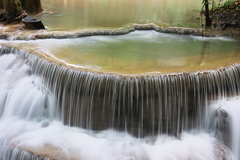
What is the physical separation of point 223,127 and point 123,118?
2002 mm

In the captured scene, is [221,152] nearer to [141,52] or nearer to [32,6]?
[141,52]

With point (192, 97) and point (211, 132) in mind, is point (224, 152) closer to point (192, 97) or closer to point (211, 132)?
point (211, 132)

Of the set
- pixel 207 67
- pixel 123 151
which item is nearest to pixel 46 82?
pixel 123 151

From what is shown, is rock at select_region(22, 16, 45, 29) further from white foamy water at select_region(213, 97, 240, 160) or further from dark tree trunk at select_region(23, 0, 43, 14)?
white foamy water at select_region(213, 97, 240, 160)

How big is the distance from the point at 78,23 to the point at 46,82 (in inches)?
181

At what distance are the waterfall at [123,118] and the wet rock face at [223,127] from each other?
0.37 ft

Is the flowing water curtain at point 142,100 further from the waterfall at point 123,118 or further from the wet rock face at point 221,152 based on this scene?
the wet rock face at point 221,152

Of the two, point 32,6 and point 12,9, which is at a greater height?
point 12,9

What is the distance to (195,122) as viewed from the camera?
5.53m

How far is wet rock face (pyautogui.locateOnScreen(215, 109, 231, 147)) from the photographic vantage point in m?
5.26

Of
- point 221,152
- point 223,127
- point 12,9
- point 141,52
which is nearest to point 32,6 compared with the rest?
point 12,9

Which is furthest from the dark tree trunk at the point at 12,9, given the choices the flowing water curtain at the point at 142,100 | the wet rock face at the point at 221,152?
the wet rock face at the point at 221,152

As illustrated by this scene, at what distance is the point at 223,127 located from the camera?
531cm

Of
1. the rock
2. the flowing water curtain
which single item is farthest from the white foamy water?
the rock
